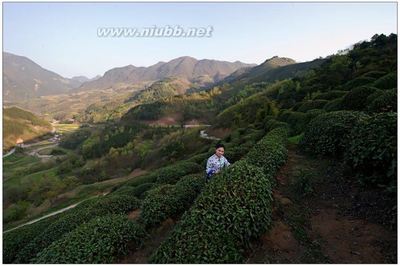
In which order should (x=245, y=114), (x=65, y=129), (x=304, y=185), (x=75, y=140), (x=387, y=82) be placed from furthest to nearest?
(x=65, y=129), (x=75, y=140), (x=245, y=114), (x=387, y=82), (x=304, y=185)

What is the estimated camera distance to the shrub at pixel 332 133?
36.4ft

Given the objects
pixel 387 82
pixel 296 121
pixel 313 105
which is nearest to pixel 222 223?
pixel 296 121

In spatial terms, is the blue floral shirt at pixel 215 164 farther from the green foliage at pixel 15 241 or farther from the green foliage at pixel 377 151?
the green foliage at pixel 15 241

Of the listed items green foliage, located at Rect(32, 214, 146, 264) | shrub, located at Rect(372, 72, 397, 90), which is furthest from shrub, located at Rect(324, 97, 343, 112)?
green foliage, located at Rect(32, 214, 146, 264)

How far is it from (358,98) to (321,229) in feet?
37.6

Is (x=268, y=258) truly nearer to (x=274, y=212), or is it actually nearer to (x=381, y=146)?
(x=274, y=212)

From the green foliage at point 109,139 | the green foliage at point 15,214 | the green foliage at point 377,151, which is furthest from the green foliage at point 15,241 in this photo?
the green foliage at point 109,139

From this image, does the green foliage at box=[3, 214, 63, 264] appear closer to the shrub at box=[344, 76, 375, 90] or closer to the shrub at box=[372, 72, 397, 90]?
the shrub at box=[372, 72, 397, 90]

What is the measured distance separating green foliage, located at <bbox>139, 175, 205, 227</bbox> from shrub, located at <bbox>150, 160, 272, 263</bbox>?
2348 mm

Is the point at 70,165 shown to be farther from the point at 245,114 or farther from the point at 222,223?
the point at 222,223

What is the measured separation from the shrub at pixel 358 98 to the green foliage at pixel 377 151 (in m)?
8.54

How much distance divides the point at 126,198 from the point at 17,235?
597 centimetres

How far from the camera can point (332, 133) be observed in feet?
38.6

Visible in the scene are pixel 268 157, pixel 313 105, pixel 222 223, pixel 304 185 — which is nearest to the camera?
pixel 222 223
